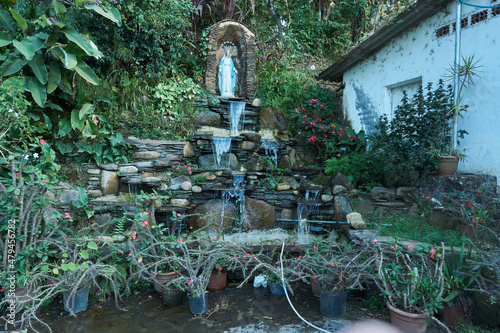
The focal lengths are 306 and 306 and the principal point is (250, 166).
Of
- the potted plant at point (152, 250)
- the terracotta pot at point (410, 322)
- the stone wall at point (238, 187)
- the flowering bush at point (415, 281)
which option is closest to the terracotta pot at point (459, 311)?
the flowering bush at point (415, 281)

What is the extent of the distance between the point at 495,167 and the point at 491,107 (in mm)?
867

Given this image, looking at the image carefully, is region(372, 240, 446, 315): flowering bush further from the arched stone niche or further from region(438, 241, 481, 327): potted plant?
the arched stone niche

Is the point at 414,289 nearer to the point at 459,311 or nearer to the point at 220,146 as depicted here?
the point at 459,311

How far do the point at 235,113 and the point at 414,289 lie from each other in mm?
5739

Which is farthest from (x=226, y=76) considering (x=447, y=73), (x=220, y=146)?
(x=447, y=73)

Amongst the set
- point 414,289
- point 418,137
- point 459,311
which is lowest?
point 459,311

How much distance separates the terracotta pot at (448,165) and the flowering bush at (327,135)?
2.24 m

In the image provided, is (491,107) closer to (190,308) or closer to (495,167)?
(495,167)

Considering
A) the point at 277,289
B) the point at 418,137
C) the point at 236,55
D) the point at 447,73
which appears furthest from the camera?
the point at 236,55

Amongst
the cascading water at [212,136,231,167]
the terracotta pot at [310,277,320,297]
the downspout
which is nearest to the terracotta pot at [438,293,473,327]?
the terracotta pot at [310,277,320,297]

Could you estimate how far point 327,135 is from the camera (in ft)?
22.8

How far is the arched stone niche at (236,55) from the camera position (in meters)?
8.45

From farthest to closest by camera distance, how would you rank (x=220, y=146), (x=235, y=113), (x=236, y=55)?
(x=236, y=55)
(x=235, y=113)
(x=220, y=146)

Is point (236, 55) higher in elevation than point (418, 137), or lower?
higher
